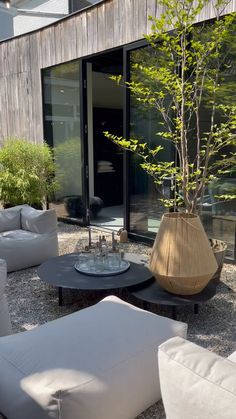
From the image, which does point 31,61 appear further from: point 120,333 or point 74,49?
point 120,333

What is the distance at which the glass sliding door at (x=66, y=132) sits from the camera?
591 centimetres

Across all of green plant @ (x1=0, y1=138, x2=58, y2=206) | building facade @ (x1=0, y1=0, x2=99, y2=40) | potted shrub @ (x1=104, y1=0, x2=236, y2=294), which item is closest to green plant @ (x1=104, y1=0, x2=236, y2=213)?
potted shrub @ (x1=104, y1=0, x2=236, y2=294)

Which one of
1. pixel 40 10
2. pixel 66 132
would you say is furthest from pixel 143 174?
pixel 40 10

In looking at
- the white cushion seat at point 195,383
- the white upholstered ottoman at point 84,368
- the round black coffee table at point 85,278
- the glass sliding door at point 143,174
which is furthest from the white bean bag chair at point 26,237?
the white cushion seat at point 195,383

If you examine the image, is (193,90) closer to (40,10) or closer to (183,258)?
(183,258)

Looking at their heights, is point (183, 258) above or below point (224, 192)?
below

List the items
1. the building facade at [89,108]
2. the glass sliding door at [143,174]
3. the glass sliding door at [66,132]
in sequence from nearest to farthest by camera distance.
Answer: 1. the glass sliding door at [143,174]
2. the building facade at [89,108]
3. the glass sliding door at [66,132]

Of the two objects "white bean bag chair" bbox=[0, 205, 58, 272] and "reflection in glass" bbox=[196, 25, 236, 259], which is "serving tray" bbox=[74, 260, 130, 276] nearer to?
"white bean bag chair" bbox=[0, 205, 58, 272]

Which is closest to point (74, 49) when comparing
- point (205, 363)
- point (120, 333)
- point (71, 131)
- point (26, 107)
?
point (71, 131)

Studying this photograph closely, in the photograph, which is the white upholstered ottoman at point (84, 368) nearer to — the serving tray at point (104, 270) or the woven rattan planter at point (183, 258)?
the woven rattan planter at point (183, 258)

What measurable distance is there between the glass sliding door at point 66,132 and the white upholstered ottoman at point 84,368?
166 inches

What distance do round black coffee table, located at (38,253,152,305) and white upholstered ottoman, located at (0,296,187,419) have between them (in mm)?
763

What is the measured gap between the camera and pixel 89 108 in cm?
600

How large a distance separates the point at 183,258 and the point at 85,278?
821 millimetres
